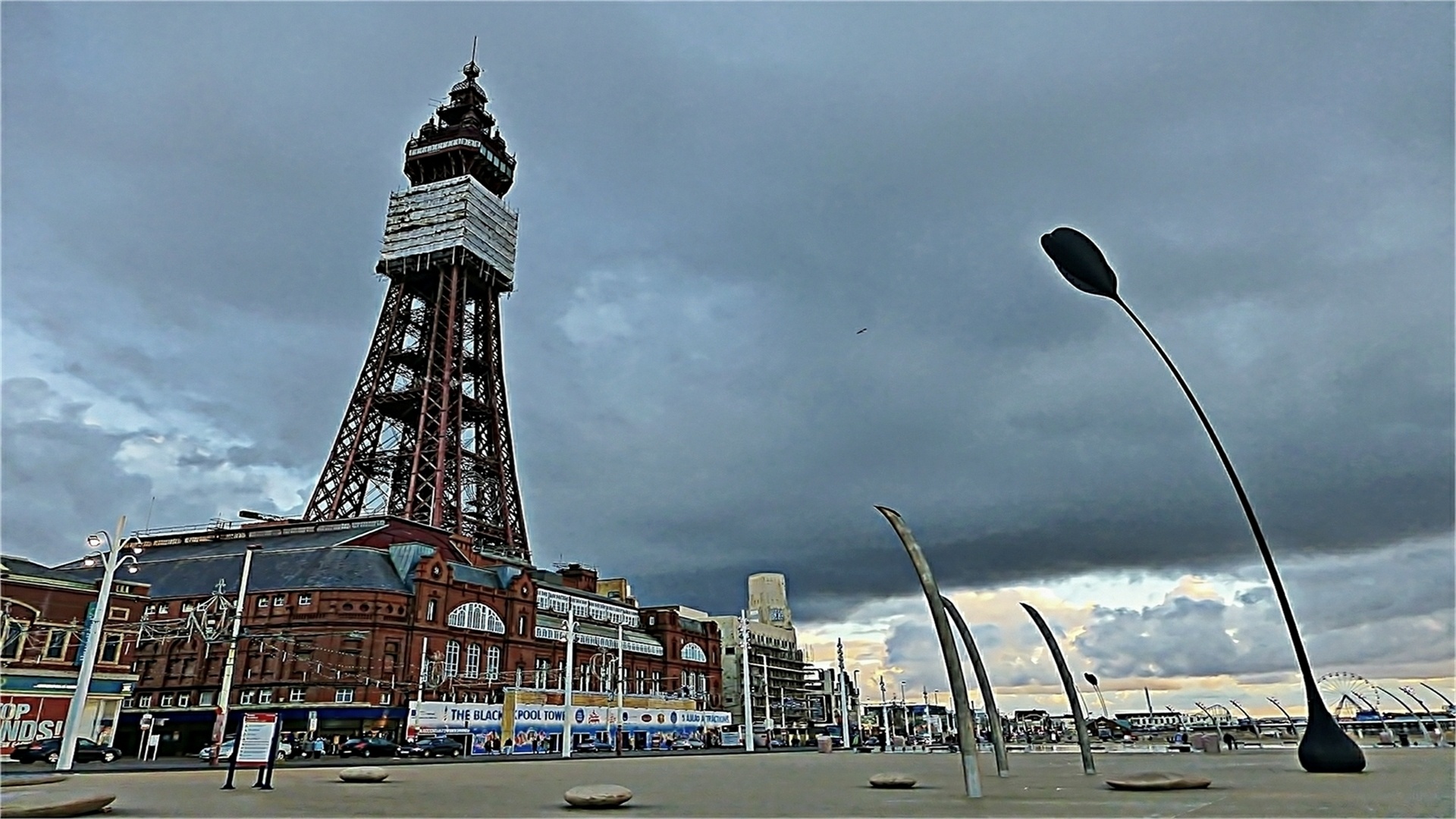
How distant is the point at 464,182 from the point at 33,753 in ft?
311

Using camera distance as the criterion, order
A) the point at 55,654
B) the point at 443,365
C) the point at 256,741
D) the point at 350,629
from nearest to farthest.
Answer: the point at 256,741
the point at 55,654
the point at 350,629
the point at 443,365

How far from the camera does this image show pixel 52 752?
41.1 metres

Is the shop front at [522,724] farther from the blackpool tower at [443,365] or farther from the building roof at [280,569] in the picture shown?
the blackpool tower at [443,365]

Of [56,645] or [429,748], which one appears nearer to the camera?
[56,645]

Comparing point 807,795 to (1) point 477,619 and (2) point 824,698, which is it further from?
(2) point 824,698

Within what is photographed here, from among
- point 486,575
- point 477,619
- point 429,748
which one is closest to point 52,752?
point 429,748

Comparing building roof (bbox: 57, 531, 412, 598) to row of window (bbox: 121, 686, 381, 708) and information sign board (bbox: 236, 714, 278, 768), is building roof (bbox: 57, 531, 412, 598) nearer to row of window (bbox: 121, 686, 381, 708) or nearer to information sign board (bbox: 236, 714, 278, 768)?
row of window (bbox: 121, 686, 381, 708)

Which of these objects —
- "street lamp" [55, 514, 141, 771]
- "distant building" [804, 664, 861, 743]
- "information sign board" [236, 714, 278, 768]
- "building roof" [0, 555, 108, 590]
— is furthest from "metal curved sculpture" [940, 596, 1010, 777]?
"distant building" [804, 664, 861, 743]

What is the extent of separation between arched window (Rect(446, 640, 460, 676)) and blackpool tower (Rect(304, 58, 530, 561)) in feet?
66.3

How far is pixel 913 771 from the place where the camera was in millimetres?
33562

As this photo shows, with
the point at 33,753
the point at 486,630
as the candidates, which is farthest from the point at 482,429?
the point at 33,753

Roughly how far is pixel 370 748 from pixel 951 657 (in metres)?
49.4

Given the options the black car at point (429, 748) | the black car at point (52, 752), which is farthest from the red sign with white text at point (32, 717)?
the black car at point (429, 748)

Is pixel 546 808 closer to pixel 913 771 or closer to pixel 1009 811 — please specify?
pixel 1009 811
